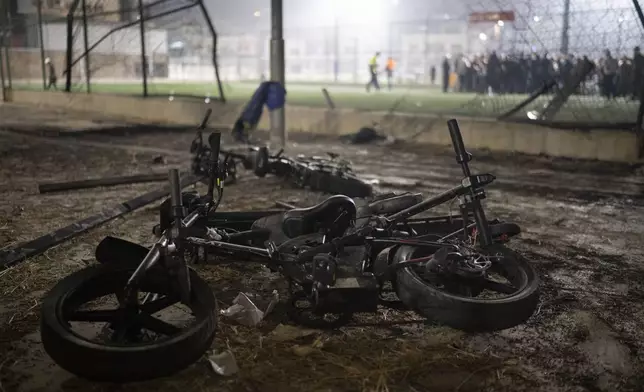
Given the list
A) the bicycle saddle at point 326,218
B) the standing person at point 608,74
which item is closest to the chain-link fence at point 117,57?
the standing person at point 608,74

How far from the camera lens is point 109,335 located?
381 cm

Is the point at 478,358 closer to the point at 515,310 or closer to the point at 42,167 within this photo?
the point at 515,310

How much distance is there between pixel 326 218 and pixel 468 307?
1260 mm

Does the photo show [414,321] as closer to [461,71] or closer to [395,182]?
[395,182]

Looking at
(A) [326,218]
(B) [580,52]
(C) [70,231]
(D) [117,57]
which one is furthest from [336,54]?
(A) [326,218]

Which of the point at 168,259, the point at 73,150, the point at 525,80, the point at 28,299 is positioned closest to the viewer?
the point at 168,259

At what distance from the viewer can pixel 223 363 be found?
3543mm

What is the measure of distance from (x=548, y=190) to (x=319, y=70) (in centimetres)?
3345

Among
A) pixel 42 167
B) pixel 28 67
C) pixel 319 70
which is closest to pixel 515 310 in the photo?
pixel 42 167

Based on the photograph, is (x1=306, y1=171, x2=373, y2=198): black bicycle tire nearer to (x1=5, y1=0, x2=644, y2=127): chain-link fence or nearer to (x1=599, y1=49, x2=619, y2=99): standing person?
(x1=5, y1=0, x2=644, y2=127): chain-link fence

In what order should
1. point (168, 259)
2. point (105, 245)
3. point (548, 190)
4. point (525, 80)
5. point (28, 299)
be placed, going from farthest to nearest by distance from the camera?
point (525, 80) → point (548, 190) → point (28, 299) → point (105, 245) → point (168, 259)

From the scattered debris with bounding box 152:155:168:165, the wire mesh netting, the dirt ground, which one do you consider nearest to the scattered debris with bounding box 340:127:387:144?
the wire mesh netting


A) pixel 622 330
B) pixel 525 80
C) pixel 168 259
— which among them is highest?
pixel 525 80

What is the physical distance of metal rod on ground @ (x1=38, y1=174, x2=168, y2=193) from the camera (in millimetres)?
8500
